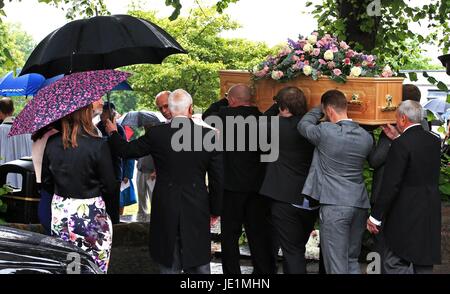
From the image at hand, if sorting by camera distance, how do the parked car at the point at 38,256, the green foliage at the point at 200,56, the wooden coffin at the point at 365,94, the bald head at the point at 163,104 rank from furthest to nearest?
1. the green foliage at the point at 200,56
2. the bald head at the point at 163,104
3. the wooden coffin at the point at 365,94
4. the parked car at the point at 38,256

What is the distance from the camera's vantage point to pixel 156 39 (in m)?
7.02

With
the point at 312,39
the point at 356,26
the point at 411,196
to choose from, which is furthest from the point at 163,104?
the point at 356,26

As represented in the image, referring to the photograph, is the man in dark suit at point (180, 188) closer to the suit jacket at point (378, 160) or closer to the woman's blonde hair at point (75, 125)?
the woman's blonde hair at point (75, 125)

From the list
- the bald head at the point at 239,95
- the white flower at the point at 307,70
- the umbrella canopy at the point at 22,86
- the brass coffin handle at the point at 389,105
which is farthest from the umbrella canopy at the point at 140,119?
the brass coffin handle at the point at 389,105

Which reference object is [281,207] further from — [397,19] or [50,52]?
[397,19]

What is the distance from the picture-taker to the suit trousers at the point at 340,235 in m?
6.73

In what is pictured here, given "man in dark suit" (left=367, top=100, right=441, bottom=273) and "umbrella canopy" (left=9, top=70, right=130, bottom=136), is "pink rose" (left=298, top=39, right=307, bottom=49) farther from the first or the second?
"umbrella canopy" (left=9, top=70, right=130, bottom=136)

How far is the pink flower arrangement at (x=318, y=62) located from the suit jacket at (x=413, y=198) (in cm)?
86

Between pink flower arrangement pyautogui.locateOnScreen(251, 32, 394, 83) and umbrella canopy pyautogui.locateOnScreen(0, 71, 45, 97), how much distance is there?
598cm

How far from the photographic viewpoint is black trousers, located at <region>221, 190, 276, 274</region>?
7629 millimetres

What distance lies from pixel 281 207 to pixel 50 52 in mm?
2479

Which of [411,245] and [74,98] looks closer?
[74,98]

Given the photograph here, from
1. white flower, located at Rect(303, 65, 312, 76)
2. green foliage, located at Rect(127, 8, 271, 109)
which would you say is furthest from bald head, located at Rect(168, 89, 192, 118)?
green foliage, located at Rect(127, 8, 271, 109)
